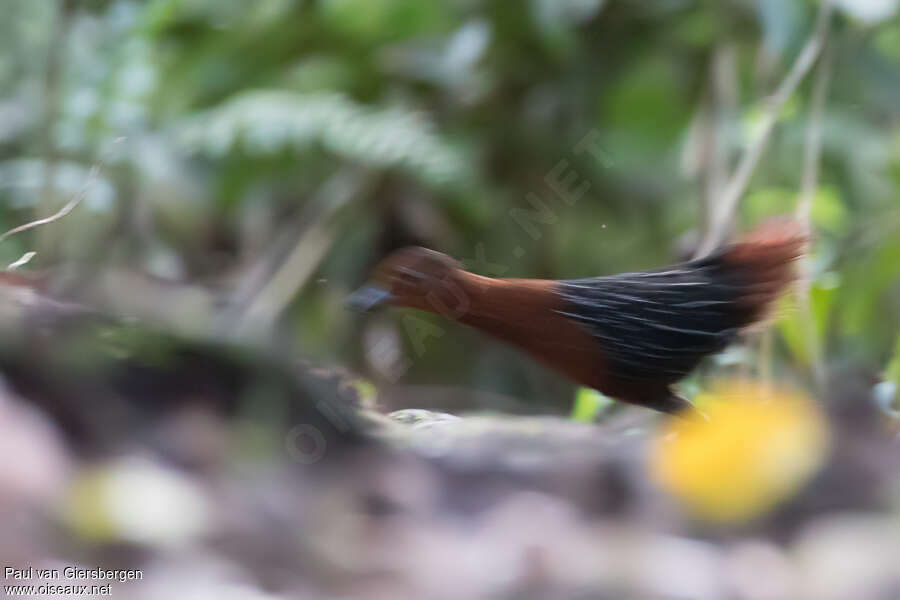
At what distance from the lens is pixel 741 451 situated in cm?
39

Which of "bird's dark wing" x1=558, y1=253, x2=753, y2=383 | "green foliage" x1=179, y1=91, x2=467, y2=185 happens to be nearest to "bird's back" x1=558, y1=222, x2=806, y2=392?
"bird's dark wing" x1=558, y1=253, x2=753, y2=383

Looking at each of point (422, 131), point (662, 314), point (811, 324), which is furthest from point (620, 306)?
point (422, 131)

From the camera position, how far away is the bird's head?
0.23 metres

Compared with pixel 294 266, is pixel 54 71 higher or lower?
higher

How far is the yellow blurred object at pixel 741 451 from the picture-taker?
1.20ft

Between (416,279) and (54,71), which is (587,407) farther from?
(54,71)

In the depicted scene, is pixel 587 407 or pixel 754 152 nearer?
pixel 587 407

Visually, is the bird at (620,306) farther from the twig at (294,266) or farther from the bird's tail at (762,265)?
the twig at (294,266)

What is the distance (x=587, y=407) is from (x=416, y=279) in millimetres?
161

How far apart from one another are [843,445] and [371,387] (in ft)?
0.86

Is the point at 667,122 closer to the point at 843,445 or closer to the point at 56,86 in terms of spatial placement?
the point at 843,445

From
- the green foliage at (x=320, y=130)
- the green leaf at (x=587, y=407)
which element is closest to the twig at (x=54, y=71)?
the green foliage at (x=320, y=130)

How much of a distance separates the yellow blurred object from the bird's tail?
0.08 meters

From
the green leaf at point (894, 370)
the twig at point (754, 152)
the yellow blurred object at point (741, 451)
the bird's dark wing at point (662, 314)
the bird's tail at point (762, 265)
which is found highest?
the twig at point (754, 152)
